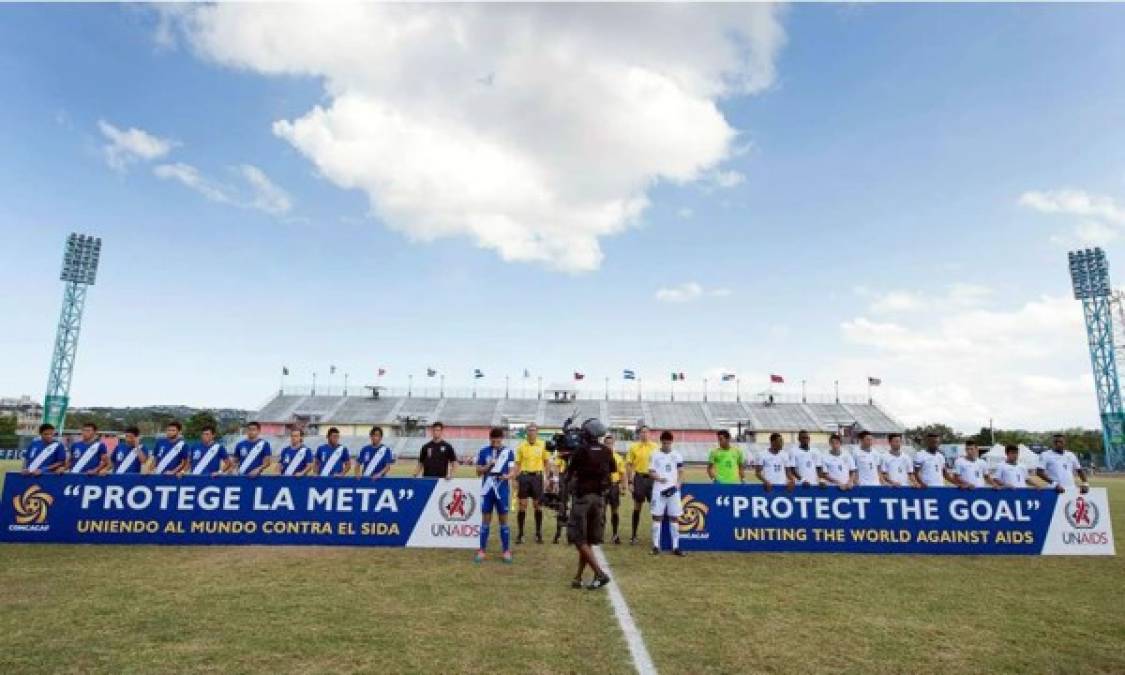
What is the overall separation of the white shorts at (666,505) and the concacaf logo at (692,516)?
0.22 m

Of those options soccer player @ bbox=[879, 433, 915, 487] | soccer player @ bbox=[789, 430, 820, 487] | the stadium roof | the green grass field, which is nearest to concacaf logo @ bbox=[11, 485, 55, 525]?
the green grass field

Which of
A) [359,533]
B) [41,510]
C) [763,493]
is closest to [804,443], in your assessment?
[763,493]

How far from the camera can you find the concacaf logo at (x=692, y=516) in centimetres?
1105

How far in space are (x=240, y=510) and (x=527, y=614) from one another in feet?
21.5

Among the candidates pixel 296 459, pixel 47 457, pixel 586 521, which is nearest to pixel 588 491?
pixel 586 521

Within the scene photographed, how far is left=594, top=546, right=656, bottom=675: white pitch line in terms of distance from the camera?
5047 millimetres

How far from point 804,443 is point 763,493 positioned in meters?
1.67

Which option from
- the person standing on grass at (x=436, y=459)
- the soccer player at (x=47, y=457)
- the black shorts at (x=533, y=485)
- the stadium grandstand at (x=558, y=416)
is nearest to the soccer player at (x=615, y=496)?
the black shorts at (x=533, y=485)

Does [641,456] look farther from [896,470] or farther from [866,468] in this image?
[896,470]

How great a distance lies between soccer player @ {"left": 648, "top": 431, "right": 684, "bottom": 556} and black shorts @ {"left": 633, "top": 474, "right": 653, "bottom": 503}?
1142mm

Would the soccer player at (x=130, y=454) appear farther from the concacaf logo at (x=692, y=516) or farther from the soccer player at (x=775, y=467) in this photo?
the soccer player at (x=775, y=467)

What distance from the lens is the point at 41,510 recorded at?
10703 mm

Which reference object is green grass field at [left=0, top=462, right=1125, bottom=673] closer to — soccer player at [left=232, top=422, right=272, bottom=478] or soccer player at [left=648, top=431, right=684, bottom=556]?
soccer player at [left=648, top=431, right=684, bottom=556]

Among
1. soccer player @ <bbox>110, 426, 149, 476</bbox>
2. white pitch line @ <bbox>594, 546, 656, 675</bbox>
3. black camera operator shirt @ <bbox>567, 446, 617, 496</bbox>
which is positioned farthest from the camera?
soccer player @ <bbox>110, 426, 149, 476</bbox>
